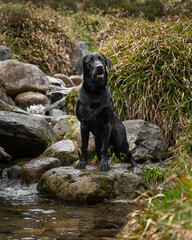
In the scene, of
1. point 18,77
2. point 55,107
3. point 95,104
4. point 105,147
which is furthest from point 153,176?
point 18,77

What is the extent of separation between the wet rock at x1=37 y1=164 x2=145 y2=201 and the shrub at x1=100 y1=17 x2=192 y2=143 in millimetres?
1896

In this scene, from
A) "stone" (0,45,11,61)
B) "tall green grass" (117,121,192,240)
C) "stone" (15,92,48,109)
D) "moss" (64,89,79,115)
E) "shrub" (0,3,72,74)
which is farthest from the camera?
"shrub" (0,3,72,74)

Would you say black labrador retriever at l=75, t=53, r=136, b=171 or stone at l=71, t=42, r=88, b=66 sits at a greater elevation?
stone at l=71, t=42, r=88, b=66

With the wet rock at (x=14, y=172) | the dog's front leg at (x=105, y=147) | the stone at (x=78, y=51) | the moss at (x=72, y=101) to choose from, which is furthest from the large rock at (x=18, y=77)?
the dog's front leg at (x=105, y=147)

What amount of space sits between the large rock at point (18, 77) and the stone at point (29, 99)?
0.19 metres

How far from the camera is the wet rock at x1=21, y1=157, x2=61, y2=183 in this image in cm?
473

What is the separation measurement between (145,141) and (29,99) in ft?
12.8

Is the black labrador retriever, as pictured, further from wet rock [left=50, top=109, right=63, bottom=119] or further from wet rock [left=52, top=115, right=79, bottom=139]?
wet rock [left=50, top=109, right=63, bottom=119]

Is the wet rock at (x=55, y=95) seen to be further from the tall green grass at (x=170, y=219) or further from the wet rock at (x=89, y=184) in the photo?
the tall green grass at (x=170, y=219)

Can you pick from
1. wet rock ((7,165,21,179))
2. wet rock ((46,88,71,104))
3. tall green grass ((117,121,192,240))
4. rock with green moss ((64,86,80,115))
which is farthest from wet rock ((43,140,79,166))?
wet rock ((46,88,71,104))

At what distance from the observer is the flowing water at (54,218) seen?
2.70 m

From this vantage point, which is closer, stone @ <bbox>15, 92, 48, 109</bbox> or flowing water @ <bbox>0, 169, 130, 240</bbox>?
flowing water @ <bbox>0, 169, 130, 240</bbox>

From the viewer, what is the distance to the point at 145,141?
18.1 feet

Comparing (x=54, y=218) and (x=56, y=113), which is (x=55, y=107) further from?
(x=54, y=218)
